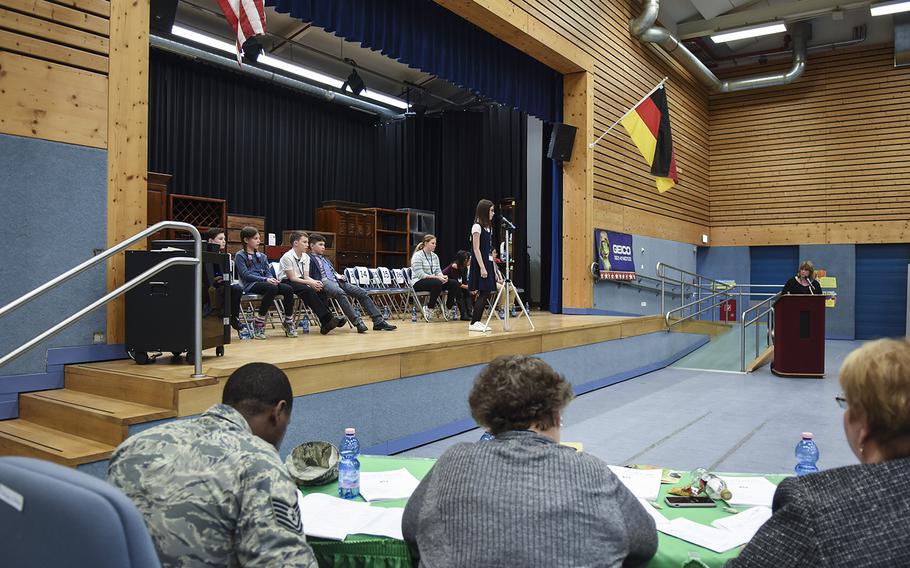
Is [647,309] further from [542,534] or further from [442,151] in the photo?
[542,534]

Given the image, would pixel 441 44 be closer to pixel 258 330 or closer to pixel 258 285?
pixel 258 285

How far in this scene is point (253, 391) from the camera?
166 centimetres

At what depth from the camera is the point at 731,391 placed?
23.9 feet

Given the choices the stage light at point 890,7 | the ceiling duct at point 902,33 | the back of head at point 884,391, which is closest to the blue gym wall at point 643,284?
the stage light at point 890,7

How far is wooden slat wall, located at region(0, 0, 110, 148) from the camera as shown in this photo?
3898mm

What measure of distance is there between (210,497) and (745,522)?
1.51 m

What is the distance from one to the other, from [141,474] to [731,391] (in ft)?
23.4

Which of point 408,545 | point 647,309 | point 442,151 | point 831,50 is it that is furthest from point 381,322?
point 831,50

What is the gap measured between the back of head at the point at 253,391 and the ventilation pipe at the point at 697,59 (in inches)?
438

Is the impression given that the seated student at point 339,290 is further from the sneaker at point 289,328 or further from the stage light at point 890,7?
the stage light at point 890,7

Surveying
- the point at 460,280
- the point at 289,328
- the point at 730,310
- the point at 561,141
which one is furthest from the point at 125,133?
the point at 730,310

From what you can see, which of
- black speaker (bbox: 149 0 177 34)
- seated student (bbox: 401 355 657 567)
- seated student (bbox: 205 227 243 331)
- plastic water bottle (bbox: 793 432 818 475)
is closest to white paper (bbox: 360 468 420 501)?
seated student (bbox: 401 355 657 567)

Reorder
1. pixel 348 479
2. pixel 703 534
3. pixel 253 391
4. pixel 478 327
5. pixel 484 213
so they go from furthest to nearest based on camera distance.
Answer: pixel 484 213, pixel 478 327, pixel 348 479, pixel 703 534, pixel 253 391

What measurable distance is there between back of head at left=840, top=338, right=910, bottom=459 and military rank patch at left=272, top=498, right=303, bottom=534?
116 centimetres
